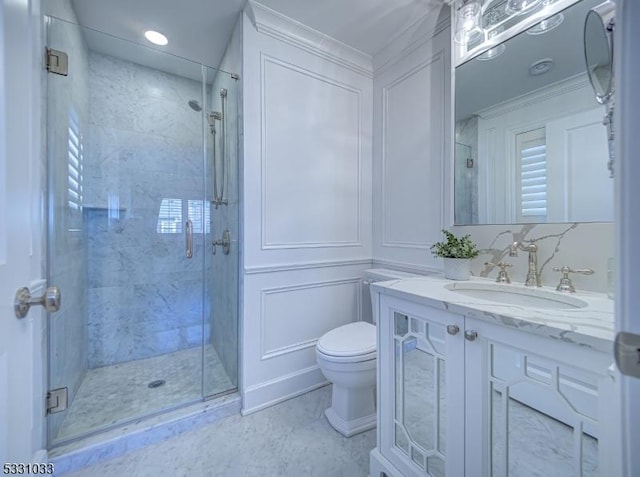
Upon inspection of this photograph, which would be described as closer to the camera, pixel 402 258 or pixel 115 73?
pixel 402 258

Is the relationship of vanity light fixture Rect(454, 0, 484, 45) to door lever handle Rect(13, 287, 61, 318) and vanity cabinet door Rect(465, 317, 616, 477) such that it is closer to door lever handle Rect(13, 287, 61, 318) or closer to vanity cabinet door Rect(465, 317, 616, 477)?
vanity cabinet door Rect(465, 317, 616, 477)

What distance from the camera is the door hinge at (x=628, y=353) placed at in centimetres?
31

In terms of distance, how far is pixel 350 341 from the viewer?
151 cm

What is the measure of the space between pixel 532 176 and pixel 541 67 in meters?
0.48

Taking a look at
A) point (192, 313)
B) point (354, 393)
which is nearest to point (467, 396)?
point (354, 393)

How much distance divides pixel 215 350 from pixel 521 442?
→ 1924 mm

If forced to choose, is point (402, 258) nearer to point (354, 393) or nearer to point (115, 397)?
point (354, 393)

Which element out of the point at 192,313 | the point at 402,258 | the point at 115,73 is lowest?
the point at 192,313

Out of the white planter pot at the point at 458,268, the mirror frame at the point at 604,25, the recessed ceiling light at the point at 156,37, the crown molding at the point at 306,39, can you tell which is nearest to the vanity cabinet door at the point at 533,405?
the white planter pot at the point at 458,268

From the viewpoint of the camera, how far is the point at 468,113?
1.48 m

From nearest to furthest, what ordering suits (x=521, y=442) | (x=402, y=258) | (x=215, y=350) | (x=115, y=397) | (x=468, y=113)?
(x=521, y=442) < (x=468, y=113) < (x=115, y=397) < (x=402, y=258) < (x=215, y=350)

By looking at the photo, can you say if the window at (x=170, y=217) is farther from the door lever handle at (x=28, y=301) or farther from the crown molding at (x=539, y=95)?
the crown molding at (x=539, y=95)

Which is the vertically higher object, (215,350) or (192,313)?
(192,313)

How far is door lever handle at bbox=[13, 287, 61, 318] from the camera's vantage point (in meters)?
0.64
